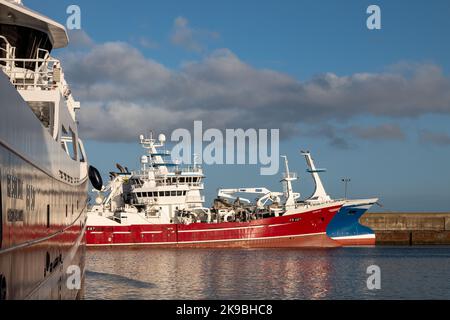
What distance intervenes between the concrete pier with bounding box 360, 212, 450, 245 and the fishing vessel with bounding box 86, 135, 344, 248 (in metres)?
16.0

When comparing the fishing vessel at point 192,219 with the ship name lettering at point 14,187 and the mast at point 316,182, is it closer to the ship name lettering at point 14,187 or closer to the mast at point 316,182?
the mast at point 316,182

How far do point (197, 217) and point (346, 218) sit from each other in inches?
575

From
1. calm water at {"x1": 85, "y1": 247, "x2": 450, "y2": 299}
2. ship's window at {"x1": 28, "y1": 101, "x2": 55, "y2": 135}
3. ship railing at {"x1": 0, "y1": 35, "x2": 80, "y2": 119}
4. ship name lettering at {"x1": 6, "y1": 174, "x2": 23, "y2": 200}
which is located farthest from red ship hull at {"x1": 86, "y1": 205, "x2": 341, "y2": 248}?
ship name lettering at {"x1": 6, "y1": 174, "x2": 23, "y2": 200}

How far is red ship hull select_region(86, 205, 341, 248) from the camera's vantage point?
59094 millimetres

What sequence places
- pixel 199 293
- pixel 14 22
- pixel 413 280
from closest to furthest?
1. pixel 14 22
2. pixel 199 293
3. pixel 413 280

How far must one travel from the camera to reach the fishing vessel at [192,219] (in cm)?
5919

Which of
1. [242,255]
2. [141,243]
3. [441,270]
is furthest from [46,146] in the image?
[141,243]

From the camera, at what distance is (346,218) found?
62.7 m

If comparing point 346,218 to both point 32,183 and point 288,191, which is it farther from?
point 32,183

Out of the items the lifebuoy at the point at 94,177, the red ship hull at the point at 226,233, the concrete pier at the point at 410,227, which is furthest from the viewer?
the concrete pier at the point at 410,227
